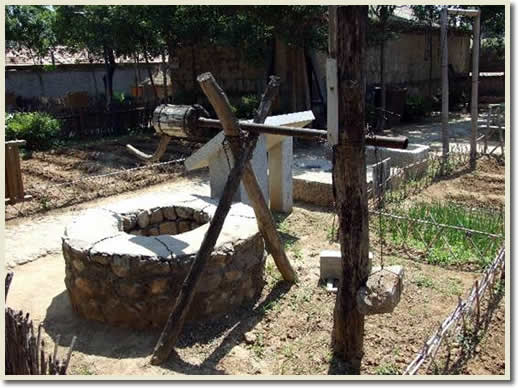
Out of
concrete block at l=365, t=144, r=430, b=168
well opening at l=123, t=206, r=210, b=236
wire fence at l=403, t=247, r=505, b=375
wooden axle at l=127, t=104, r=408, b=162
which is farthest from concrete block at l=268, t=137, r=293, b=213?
wire fence at l=403, t=247, r=505, b=375

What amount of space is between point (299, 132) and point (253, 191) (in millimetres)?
998

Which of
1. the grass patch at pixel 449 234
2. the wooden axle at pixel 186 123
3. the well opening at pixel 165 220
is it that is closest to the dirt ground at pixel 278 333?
the grass patch at pixel 449 234

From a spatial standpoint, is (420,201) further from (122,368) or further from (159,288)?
(122,368)

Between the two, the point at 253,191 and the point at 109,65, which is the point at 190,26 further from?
the point at 253,191

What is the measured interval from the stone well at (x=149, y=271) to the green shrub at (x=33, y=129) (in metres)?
8.97

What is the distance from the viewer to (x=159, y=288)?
16.3ft

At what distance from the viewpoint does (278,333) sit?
5.03 metres

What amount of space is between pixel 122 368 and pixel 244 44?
1040 cm

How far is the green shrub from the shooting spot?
13469mm

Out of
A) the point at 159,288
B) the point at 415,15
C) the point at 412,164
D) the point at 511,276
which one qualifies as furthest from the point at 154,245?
the point at 415,15

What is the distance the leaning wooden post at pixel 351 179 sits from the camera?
12.1 feet

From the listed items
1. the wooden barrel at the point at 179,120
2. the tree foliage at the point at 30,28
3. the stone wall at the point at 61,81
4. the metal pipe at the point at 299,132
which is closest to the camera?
the metal pipe at the point at 299,132

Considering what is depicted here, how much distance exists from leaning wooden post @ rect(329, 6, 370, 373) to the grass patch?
2.41 metres

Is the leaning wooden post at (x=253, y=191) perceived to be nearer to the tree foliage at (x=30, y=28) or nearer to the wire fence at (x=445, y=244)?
the wire fence at (x=445, y=244)
